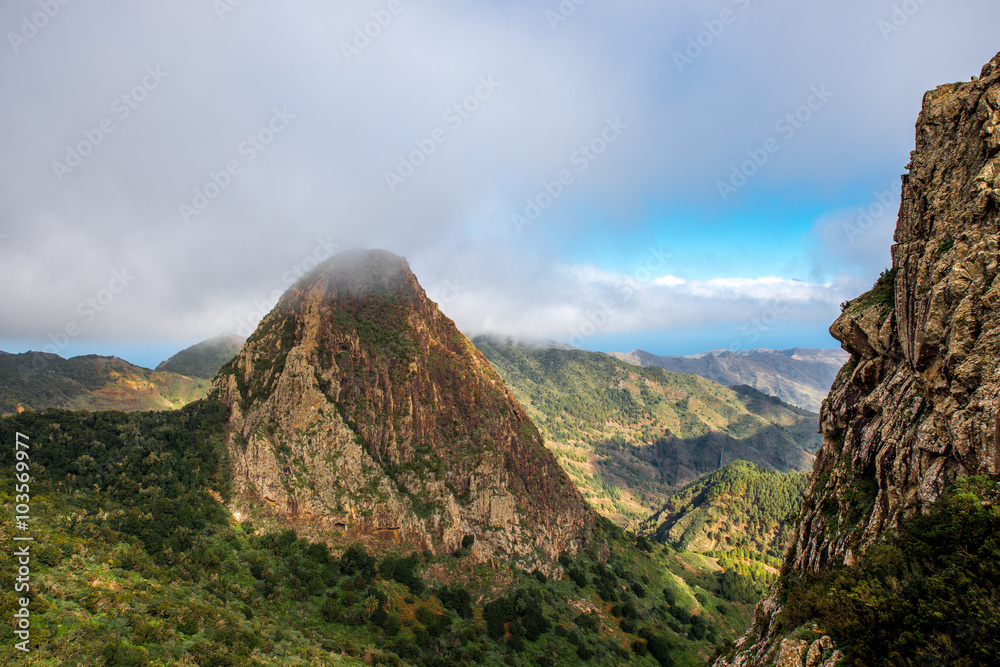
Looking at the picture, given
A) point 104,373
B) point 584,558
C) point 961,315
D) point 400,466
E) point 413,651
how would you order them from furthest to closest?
point 104,373 → point 584,558 → point 400,466 → point 413,651 → point 961,315

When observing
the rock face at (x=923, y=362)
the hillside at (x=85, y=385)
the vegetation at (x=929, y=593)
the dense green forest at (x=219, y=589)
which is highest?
the hillside at (x=85, y=385)

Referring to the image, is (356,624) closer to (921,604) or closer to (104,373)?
(921,604)

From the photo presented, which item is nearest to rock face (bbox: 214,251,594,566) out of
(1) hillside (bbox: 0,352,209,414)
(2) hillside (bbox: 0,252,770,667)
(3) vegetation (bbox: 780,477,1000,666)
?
(2) hillside (bbox: 0,252,770,667)

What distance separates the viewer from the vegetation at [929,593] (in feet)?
42.7

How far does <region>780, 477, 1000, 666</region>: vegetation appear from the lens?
1302 cm

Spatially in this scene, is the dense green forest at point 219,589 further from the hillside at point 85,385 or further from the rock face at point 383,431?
the hillside at point 85,385

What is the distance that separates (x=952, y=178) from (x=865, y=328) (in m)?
9.77

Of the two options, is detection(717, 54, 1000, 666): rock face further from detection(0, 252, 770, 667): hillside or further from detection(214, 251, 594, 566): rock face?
detection(214, 251, 594, 566): rock face

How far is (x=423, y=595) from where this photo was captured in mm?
66375

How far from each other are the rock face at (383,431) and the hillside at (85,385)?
10535 cm

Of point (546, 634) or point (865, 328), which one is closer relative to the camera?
point (865, 328)

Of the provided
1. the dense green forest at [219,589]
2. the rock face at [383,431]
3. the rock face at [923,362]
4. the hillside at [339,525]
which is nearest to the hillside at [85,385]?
the hillside at [339,525]

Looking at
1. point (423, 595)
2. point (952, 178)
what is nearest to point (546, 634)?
point (423, 595)

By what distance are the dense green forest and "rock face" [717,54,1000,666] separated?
44727mm
